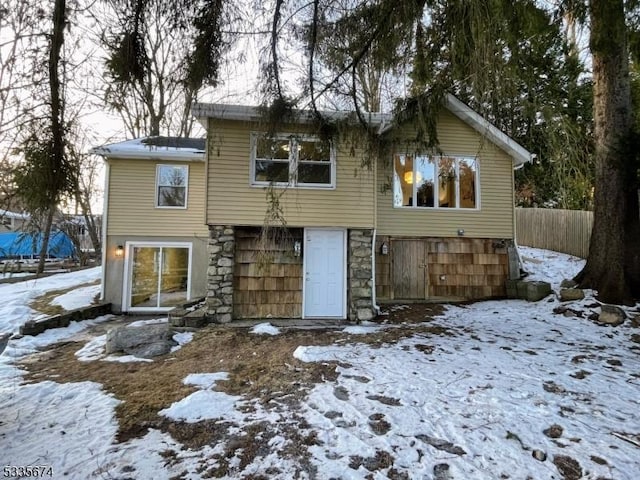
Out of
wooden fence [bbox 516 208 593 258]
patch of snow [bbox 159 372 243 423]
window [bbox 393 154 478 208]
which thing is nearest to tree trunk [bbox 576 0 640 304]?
window [bbox 393 154 478 208]

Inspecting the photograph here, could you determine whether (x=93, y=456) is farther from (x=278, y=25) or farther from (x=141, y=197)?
(x=141, y=197)

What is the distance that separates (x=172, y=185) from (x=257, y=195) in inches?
146

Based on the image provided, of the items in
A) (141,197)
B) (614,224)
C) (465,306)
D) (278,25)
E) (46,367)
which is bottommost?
(46,367)

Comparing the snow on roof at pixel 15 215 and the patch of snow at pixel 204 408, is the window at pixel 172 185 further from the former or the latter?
the snow on roof at pixel 15 215

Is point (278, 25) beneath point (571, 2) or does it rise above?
beneath

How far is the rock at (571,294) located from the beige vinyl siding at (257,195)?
4.32 metres

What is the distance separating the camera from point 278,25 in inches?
130

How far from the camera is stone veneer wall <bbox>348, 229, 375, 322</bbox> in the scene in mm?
7172

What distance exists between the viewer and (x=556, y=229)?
10.6 m

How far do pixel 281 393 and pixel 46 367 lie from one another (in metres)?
3.72

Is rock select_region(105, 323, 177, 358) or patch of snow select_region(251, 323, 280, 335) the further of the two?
patch of snow select_region(251, 323, 280, 335)

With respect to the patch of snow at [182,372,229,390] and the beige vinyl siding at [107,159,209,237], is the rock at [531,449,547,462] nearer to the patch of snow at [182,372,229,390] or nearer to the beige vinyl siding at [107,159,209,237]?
the patch of snow at [182,372,229,390]

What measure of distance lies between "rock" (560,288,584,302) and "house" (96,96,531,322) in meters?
1.85

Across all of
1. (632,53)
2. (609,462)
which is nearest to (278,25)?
(609,462)
